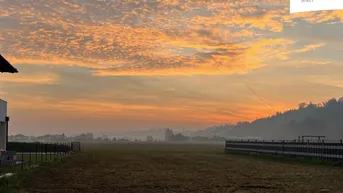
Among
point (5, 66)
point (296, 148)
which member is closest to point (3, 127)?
point (5, 66)

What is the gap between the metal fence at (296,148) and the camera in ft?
123

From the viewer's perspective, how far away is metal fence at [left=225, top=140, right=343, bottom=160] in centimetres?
3737

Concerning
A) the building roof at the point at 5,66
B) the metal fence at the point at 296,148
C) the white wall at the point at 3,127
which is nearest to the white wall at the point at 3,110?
the white wall at the point at 3,127

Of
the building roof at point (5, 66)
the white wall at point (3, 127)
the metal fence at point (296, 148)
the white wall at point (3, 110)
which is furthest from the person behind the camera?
the white wall at point (3, 127)

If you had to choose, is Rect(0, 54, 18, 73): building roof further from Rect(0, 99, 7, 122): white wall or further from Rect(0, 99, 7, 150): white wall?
Rect(0, 99, 7, 150): white wall

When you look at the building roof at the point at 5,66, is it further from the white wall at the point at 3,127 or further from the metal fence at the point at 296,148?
the metal fence at the point at 296,148

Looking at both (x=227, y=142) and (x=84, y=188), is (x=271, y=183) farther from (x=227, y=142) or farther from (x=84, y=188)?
(x=227, y=142)

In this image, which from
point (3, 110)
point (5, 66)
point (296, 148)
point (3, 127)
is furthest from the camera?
point (296, 148)

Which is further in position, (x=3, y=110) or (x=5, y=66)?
(x=3, y=110)

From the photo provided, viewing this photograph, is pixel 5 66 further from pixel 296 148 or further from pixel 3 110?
pixel 296 148

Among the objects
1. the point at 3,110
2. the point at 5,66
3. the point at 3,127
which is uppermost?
the point at 5,66

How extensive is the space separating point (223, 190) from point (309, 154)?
27.6 m

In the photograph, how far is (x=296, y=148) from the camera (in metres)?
46.5

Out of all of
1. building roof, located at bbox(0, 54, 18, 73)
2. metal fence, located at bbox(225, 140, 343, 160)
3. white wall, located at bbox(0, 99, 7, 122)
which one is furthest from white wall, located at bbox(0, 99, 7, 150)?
metal fence, located at bbox(225, 140, 343, 160)
